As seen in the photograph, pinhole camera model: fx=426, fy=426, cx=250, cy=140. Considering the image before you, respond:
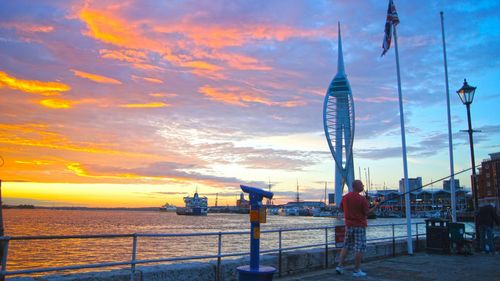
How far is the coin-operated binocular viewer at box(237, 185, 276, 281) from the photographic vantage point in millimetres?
5480

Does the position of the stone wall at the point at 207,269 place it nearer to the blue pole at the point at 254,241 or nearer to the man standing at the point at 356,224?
the man standing at the point at 356,224

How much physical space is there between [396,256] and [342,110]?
113358mm

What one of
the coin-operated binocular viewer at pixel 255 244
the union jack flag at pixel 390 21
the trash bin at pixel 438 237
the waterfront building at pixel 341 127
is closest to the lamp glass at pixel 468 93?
the union jack flag at pixel 390 21

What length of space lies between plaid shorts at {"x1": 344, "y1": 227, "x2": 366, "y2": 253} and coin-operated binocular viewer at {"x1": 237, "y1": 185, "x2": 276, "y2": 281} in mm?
3074

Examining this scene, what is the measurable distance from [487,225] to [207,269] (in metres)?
9.44

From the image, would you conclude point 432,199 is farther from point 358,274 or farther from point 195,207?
point 358,274

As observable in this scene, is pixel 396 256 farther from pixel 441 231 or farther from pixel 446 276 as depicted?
pixel 446 276

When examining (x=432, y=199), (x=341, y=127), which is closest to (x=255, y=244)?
(x=341, y=127)

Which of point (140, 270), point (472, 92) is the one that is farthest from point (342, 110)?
point (140, 270)

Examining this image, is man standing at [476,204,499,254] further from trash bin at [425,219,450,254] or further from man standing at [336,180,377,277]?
man standing at [336,180,377,277]

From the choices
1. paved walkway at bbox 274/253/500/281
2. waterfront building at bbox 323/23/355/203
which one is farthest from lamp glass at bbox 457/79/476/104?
waterfront building at bbox 323/23/355/203

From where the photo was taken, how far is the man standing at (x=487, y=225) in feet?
41.8

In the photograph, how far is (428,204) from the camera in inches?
7308

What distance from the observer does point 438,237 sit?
1237cm
